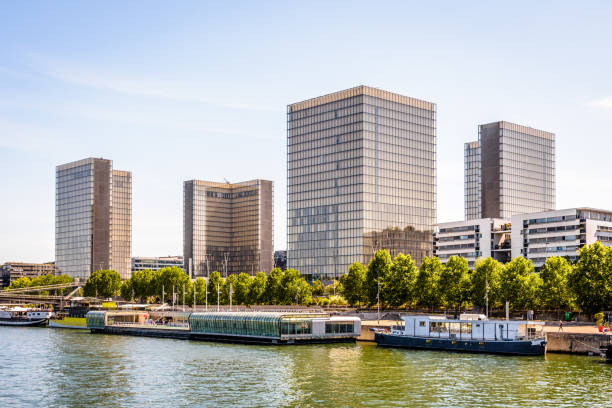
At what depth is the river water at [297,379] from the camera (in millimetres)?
68562

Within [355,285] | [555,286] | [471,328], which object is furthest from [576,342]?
[355,285]

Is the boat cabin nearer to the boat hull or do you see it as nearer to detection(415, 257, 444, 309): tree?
the boat hull

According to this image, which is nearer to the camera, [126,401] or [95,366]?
[126,401]

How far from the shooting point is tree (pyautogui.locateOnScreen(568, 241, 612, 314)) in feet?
448

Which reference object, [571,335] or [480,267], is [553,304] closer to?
[480,267]

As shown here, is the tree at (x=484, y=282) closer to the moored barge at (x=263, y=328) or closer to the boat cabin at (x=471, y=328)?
the boat cabin at (x=471, y=328)

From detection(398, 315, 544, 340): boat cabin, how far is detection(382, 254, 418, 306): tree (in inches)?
1814

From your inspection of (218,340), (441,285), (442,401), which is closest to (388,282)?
(441,285)

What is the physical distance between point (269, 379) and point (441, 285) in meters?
87.0

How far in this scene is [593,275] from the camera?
13850cm

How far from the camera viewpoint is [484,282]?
158m

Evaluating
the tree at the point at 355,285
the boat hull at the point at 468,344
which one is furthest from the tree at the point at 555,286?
the tree at the point at 355,285

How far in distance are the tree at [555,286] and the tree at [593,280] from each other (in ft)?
10.1

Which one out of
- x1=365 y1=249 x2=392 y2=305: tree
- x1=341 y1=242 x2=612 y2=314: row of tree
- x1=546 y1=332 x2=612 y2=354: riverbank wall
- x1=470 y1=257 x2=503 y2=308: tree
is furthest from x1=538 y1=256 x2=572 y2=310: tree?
x1=365 y1=249 x2=392 y2=305: tree
